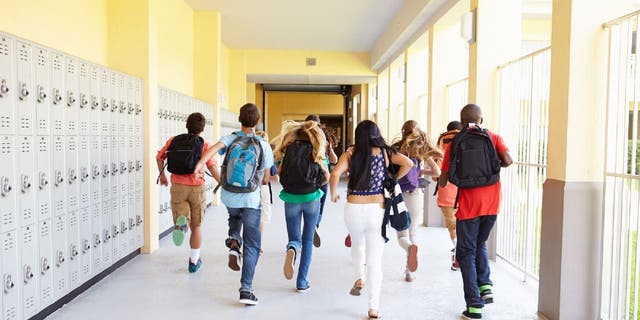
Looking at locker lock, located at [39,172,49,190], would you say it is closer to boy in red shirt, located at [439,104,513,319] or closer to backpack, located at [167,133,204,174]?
backpack, located at [167,133,204,174]

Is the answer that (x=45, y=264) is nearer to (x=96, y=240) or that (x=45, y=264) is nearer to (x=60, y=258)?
(x=60, y=258)

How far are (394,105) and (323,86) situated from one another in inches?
254

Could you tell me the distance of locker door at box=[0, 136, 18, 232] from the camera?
2980mm

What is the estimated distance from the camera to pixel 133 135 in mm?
5215

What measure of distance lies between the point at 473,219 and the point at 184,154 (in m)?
2.48

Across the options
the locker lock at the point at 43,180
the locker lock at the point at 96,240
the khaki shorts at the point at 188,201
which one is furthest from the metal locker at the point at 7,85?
the khaki shorts at the point at 188,201

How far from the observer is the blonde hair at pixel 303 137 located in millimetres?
4035

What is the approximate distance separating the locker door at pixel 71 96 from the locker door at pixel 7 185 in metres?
0.73

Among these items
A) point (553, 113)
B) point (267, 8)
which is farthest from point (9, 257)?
point (267, 8)

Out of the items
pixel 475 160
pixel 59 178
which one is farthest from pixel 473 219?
pixel 59 178

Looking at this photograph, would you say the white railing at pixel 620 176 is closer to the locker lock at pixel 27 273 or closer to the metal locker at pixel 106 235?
the locker lock at pixel 27 273

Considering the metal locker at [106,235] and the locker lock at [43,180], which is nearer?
the locker lock at [43,180]

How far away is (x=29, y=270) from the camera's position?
329 centimetres

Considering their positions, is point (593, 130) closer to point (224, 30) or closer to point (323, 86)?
point (224, 30)
